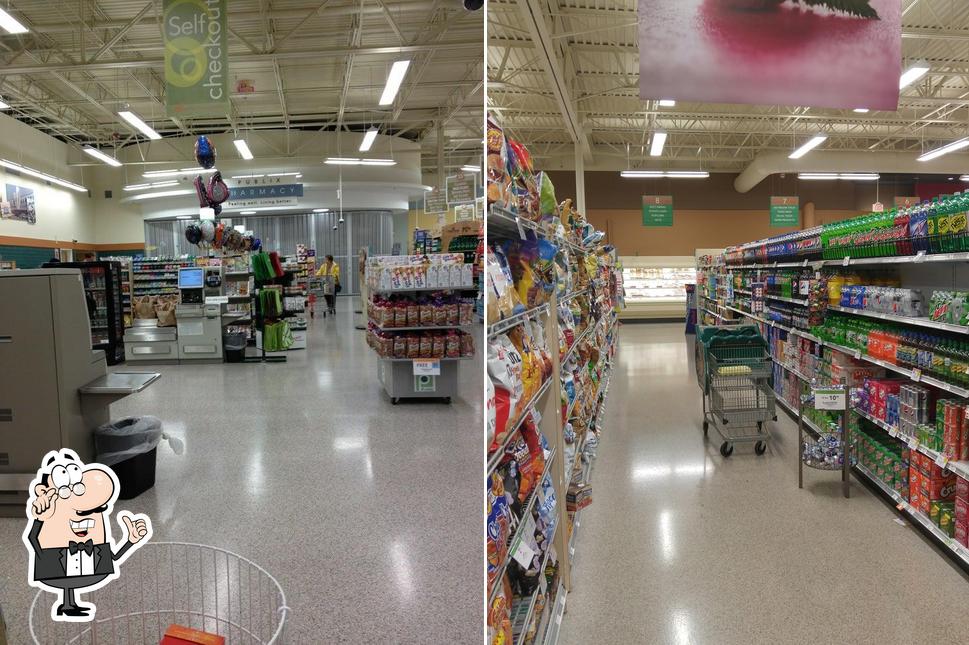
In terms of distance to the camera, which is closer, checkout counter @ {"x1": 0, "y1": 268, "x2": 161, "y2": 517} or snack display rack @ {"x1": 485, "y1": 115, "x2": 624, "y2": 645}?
snack display rack @ {"x1": 485, "y1": 115, "x2": 624, "y2": 645}

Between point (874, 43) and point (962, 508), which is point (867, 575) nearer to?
point (962, 508)

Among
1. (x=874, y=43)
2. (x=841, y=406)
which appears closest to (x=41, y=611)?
(x=874, y=43)

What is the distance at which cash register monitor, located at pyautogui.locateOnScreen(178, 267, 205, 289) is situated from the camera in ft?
29.4

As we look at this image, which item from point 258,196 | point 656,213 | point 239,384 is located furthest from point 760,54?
point 258,196

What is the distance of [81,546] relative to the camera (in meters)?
1.50

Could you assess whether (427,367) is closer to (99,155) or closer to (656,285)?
(99,155)

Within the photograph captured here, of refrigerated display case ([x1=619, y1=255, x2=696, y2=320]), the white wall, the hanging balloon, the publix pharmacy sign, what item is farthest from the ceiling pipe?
the publix pharmacy sign

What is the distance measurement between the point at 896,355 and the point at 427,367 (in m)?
3.72

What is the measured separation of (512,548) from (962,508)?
2.61 metres

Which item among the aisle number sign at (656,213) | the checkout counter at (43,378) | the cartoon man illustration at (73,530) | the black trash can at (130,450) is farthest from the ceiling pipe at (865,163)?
the cartoon man illustration at (73,530)

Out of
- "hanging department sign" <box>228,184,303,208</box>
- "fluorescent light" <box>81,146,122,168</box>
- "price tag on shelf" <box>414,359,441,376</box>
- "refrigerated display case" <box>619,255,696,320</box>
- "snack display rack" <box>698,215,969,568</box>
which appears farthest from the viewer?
"hanging department sign" <box>228,184,303,208</box>

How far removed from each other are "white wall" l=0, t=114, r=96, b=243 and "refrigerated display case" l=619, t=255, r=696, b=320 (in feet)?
43.8

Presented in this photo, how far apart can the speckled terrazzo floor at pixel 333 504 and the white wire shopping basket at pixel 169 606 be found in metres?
0.07

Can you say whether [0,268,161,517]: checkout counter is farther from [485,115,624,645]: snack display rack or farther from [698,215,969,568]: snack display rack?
[698,215,969,568]: snack display rack
